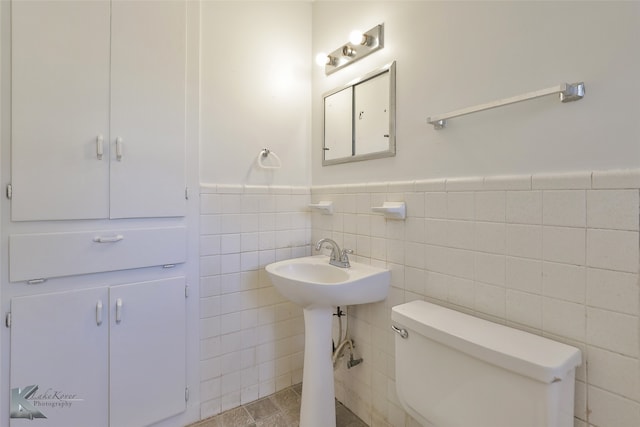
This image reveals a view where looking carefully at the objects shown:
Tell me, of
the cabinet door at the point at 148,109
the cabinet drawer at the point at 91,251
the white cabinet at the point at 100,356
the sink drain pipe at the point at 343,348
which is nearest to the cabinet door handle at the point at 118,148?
the cabinet door at the point at 148,109

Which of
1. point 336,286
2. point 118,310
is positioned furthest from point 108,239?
point 336,286

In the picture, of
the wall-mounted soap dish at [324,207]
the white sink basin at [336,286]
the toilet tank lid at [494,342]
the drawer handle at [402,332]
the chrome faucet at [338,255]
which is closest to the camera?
the toilet tank lid at [494,342]

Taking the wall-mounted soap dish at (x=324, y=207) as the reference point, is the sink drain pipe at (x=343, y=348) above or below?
below

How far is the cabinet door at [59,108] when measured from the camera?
45.8 inches

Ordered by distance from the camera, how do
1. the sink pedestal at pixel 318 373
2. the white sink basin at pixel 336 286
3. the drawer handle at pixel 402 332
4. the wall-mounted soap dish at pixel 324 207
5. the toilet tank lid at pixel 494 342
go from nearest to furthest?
the toilet tank lid at pixel 494 342 < the drawer handle at pixel 402 332 < the white sink basin at pixel 336 286 < the sink pedestal at pixel 318 373 < the wall-mounted soap dish at pixel 324 207

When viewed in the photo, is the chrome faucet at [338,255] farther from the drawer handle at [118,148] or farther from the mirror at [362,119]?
the drawer handle at [118,148]

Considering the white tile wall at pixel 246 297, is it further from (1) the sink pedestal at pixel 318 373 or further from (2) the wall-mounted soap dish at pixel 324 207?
(1) the sink pedestal at pixel 318 373

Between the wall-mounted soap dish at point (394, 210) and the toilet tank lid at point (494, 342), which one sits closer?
the toilet tank lid at point (494, 342)

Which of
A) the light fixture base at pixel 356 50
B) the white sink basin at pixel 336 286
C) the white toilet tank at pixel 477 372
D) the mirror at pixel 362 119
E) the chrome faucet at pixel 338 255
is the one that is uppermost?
the light fixture base at pixel 356 50

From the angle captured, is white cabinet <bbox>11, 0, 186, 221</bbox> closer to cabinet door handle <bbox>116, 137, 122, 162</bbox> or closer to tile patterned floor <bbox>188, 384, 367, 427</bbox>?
cabinet door handle <bbox>116, 137, 122, 162</bbox>

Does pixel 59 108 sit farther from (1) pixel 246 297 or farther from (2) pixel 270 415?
(2) pixel 270 415

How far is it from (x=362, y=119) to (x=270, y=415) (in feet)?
5.47

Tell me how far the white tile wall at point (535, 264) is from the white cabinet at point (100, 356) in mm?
1027

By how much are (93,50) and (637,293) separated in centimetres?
205
